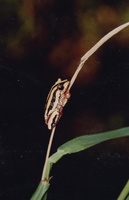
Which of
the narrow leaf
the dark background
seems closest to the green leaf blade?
the narrow leaf

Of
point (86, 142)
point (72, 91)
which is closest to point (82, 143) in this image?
point (86, 142)

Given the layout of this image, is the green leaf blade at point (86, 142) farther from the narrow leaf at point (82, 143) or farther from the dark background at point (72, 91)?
the dark background at point (72, 91)

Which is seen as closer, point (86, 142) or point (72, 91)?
point (86, 142)

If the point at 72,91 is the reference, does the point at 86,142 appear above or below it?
below

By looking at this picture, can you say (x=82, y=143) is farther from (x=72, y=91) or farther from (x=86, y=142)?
(x=72, y=91)

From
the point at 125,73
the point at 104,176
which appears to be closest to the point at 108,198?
the point at 104,176

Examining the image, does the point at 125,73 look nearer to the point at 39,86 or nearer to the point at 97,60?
the point at 97,60

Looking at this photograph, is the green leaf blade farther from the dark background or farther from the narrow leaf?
the dark background

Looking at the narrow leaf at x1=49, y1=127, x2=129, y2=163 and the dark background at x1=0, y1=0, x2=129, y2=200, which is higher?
the dark background at x1=0, y1=0, x2=129, y2=200

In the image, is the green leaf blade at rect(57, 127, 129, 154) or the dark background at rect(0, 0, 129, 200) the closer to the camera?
the green leaf blade at rect(57, 127, 129, 154)
